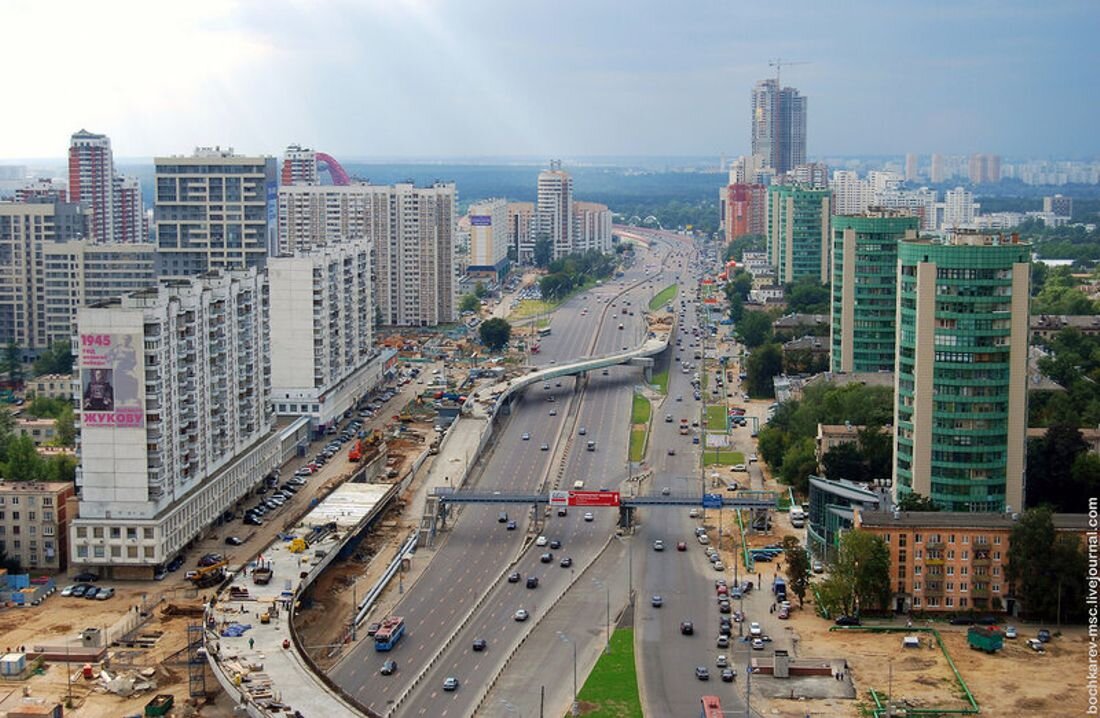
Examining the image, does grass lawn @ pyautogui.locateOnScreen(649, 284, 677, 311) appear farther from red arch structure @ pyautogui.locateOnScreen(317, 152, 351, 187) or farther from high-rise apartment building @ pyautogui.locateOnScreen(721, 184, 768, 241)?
red arch structure @ pyautogui.locateOnScreen(317, 152, 351, 187)

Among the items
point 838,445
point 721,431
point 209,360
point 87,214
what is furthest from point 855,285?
point 87,214

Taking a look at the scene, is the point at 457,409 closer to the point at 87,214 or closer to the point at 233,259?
the point at 233,259

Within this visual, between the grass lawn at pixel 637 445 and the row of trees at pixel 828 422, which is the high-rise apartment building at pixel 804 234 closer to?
the grass lawn at pixel 637 445

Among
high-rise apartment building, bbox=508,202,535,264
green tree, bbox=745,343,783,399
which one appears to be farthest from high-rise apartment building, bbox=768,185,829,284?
high-rise apartment building, bbox=508,202,535,264

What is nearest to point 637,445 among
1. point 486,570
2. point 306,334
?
point 306,334

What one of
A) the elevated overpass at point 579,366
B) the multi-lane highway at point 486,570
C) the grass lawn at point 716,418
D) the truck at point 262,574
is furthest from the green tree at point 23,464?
the grass lawn at point 716,418

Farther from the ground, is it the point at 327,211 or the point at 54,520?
the point at 327,211
